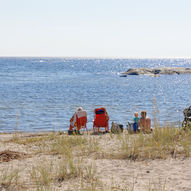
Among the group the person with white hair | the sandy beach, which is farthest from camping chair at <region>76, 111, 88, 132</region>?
the sandy beach

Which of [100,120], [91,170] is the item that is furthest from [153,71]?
[91,170]

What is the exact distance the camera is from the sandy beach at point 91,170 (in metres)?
4.86

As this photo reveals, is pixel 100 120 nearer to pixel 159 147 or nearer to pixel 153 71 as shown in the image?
pixel 159 147

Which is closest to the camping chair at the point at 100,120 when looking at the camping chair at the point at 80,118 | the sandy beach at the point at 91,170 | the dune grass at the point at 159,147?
the camping chair at the point at 80,118

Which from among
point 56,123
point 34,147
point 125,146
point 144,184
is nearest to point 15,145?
point 34,147

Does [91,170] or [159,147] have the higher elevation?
[159,147]

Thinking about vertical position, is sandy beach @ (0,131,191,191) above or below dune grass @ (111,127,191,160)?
below

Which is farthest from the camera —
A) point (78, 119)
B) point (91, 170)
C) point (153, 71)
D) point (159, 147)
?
point (153, 71)

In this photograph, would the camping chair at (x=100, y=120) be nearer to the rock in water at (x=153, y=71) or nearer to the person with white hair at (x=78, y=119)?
the person with white hair at (x=78, y=119)

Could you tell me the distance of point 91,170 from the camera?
5.60 meters

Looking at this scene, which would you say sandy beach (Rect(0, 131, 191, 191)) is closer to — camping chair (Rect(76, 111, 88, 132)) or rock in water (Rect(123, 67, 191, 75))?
camping chair (Rect(76, 111, 88, 132))

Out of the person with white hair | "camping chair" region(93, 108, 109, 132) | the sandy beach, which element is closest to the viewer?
the sandy beach

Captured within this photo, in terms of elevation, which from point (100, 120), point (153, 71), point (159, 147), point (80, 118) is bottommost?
point (100, 120)

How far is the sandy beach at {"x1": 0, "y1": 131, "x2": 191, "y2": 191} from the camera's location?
4.86 metres
